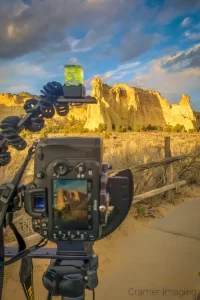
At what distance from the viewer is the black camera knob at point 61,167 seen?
112cm

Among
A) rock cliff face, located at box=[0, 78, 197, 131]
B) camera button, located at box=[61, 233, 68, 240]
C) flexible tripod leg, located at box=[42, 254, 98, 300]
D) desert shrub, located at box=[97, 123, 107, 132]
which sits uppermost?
rock cliff face, located at box=[0, 78, 197, 131]

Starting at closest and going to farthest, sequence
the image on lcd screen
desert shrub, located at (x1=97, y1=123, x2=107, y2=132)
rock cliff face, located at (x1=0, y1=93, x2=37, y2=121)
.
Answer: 1. the image on lcd screen
2. desert shrub, located at (x1=97, y1=123, x2=107, y2=132)
3. rock cliff face, located at (x1=0, y1=93, x2=37, y2=121)

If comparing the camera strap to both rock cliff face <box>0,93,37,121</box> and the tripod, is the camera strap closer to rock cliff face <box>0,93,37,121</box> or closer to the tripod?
the tripod

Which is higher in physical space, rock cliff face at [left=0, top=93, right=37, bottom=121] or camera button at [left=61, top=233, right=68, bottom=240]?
rock cliff face at [left=0, top=93, right=37, bottom=121]

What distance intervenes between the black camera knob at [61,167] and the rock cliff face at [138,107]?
41770 mm

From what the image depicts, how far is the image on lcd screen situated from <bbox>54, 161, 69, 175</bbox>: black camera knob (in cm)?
3

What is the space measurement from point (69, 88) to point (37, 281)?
2.28 meters

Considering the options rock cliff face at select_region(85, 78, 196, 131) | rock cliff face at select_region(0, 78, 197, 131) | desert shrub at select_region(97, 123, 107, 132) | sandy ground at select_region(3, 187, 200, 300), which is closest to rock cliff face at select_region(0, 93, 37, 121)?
rock cliff face at select_region(0, 78, 197, 131)

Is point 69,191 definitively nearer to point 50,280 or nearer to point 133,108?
point 50,280

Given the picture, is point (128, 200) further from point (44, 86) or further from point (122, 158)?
point (122, 158)

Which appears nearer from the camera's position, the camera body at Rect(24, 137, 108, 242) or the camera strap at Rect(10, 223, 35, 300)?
the camera body at Rect(24, 137, 108, 242)

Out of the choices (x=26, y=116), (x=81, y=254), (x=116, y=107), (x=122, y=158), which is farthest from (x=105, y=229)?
(x=116, y=107)

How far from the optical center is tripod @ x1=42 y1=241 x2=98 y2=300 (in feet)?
4.00

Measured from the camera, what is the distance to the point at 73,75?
126 cm
